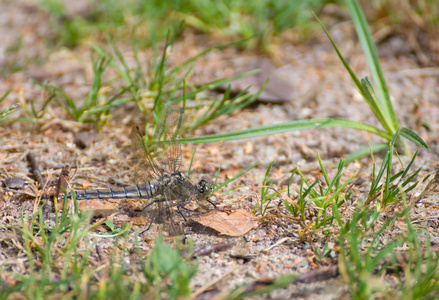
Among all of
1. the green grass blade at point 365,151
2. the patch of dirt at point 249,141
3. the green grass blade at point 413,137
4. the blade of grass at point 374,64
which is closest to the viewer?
the patch of dirt at point 249,141

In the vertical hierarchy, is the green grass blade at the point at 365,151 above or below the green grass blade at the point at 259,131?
below

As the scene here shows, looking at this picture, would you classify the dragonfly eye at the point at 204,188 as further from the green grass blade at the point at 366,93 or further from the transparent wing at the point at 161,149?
the green grass blade at the point at 366,93

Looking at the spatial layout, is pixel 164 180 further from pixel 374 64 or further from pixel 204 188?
pixel 374 64

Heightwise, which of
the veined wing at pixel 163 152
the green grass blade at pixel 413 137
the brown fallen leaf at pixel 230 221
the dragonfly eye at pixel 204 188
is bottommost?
the brown fallen leaf at pixel 230 221

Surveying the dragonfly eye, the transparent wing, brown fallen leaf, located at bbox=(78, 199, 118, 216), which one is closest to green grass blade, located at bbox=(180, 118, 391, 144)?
the transparent wing

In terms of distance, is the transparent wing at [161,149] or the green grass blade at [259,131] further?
the transparent wing at [161,149]

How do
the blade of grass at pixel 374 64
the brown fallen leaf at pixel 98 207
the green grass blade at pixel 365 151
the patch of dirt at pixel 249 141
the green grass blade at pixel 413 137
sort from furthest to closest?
the blade of grass at pixel 374 64
the green grass blade at pixel 365 151
the green grass blade at pixel 413 137
the brown fallen leaf at pixel 98 207
the patch of dirt at pixel 249 141

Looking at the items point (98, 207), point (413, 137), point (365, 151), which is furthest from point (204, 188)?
point (413, 137)

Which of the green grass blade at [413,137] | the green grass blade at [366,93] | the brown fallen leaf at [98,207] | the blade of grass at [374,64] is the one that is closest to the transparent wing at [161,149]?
the brown fallen leaf at [98,207]

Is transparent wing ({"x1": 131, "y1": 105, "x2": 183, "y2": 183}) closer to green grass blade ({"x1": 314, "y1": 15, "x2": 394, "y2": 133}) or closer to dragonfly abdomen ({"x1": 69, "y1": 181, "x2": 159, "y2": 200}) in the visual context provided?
dragonfly abdomen ({"x1": 69, "y1": 181, "x2": 159, "y2": 200})
